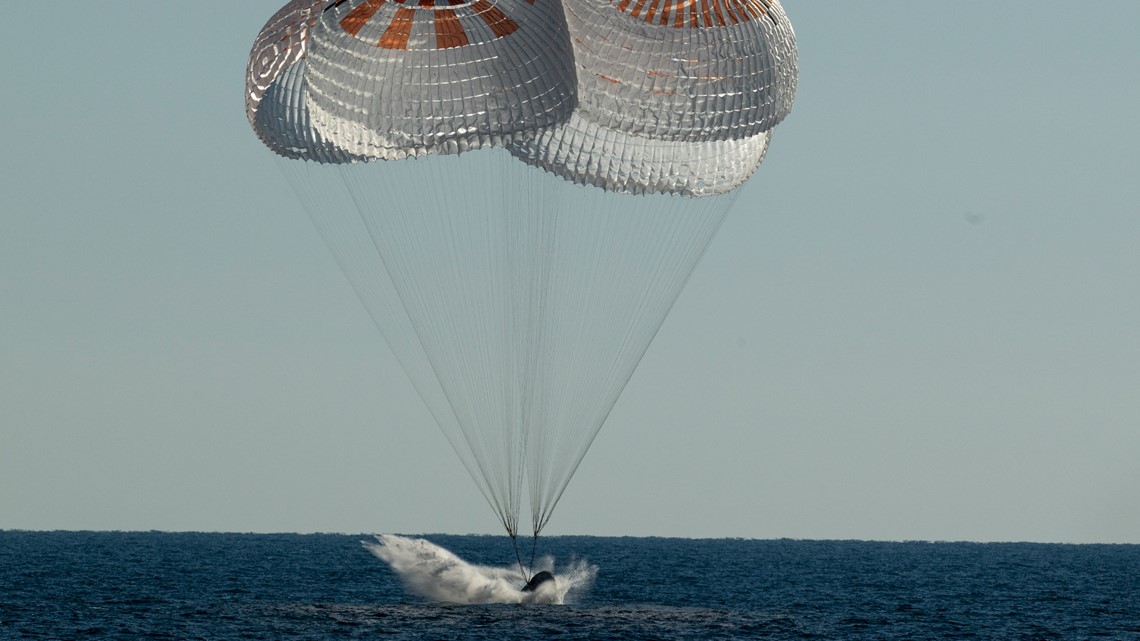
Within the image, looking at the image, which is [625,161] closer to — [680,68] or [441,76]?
[680,68]

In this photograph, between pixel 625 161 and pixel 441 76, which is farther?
pixel 625 161

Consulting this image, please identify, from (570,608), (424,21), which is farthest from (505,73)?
(570,608)

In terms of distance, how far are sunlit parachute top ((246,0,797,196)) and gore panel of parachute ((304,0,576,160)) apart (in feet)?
0.07

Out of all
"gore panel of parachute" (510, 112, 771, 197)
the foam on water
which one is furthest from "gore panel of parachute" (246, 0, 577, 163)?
the foam on water

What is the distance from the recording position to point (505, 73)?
24.9 m

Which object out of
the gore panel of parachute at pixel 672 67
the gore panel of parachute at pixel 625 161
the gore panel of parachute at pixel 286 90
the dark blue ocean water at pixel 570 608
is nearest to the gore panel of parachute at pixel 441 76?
the gore panel of parachute at pixel 672 67

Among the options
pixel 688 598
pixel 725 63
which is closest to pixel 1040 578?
pixel 688 598

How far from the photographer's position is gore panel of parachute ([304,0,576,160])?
973 inches

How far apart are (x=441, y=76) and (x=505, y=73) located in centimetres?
99

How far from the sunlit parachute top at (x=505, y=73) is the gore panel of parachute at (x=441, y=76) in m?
0.02

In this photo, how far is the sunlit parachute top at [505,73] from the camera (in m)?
24.8

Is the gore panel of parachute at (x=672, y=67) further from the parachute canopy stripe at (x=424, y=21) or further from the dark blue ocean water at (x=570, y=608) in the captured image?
the dark blue ocean water at (x=570, y=608)

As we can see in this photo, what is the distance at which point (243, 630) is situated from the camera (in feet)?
114

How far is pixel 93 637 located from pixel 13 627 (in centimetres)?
330
